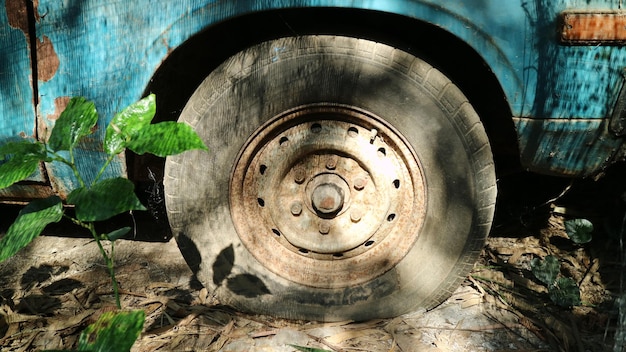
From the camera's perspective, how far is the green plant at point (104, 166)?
5.67ft

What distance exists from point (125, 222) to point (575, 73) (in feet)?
7.60

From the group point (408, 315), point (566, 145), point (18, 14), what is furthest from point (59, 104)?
point (566, 145)

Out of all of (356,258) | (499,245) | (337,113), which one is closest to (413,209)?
(356,258)

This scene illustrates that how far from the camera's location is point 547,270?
2449 mm

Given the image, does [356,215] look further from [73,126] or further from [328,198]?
[73,126]

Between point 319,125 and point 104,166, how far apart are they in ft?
2.57

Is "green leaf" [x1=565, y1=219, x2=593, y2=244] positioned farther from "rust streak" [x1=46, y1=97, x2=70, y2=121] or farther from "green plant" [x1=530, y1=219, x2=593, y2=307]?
"rust streak" [x1=46, y1=97, x2=70, y2=121]

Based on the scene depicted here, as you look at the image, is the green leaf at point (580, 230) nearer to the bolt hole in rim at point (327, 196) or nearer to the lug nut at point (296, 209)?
the bolt hole in rim at point (327, 196)

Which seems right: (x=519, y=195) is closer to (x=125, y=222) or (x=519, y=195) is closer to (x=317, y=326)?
(x=317, y=326)

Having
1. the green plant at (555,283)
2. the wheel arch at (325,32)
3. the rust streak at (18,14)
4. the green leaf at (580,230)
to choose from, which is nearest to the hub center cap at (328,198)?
the wheel arch at (325,32)

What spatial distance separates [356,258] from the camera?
89.3 inches

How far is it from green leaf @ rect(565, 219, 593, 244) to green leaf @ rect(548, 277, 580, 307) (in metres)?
0.31

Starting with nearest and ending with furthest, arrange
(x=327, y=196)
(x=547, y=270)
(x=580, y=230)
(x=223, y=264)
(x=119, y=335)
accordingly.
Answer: (x=119, y=335)
(x=327, y=196)
(x=223, y=264)
(x=547, y=270)
(x=580, y=230)

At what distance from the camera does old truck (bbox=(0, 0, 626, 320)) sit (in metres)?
2.09
